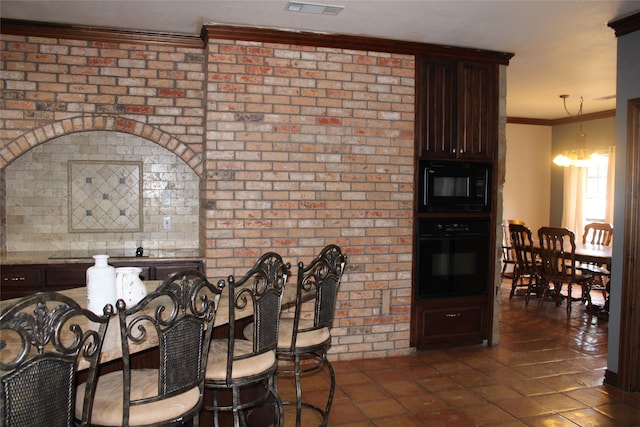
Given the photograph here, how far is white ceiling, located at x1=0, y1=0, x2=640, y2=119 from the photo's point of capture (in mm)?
3498

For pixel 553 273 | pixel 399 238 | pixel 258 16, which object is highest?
pixel 258 16

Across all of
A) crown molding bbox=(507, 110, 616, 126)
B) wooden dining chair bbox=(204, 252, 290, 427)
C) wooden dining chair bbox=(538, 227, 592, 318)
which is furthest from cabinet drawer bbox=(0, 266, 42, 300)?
crown molding bbox=(507, 110, 616, 126)

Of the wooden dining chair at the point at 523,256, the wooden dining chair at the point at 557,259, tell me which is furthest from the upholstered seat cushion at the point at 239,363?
the wooden dining chair at the point at 523,256

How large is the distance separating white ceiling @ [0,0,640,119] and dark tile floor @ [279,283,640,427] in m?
2.62

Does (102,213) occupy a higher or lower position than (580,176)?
lower

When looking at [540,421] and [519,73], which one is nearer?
[540,421]

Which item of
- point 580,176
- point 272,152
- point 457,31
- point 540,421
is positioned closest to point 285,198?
point 272,152

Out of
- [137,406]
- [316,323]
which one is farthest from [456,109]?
[137,406]

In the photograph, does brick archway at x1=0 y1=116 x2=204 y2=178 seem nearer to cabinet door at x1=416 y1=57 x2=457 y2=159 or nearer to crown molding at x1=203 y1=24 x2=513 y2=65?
crown molding at x1=203 y1=24 x2=513 y2=65

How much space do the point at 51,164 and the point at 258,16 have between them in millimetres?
2173

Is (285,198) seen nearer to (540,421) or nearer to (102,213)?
(102,213)

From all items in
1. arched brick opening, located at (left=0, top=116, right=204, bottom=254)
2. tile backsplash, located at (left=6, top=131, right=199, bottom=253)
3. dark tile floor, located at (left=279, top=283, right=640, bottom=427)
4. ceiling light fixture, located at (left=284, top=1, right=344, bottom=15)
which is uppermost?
ceiling light fixture, located at (left=284, top=1, right=344, bottom=15)

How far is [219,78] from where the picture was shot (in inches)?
156

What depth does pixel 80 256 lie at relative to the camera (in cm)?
407
